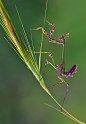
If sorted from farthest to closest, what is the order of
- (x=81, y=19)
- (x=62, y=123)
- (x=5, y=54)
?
(x=62, y=123) → (x=5, y=54) → (x=81, y=19)

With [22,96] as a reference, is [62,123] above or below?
below

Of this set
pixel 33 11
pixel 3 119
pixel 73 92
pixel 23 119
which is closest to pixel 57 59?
pixel 73 92

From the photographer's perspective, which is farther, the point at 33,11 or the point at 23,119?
the point at 23,119

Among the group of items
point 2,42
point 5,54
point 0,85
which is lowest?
point 0,85

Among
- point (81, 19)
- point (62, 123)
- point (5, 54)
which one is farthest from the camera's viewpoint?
point (62, 123)

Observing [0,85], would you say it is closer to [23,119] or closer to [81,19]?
[23,119]

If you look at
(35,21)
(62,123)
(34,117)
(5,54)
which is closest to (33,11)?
(35,21)

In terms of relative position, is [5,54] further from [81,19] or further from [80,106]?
[80,106]
